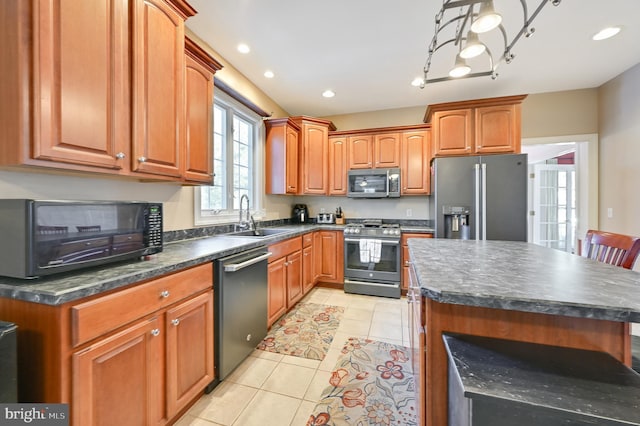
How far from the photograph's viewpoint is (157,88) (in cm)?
150

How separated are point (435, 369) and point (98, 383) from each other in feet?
4.36

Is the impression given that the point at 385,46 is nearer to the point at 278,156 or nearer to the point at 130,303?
the point at 278,156

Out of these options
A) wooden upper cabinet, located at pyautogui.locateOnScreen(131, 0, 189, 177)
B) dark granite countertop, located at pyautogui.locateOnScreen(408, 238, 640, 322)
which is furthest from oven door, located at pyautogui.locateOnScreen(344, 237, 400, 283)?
wooden upper cabinet, located at pyautogui.locateOnScreen(131, 0, 189, 177)

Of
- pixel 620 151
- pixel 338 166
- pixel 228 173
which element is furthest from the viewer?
pixel 338 166

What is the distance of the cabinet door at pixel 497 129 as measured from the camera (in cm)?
308

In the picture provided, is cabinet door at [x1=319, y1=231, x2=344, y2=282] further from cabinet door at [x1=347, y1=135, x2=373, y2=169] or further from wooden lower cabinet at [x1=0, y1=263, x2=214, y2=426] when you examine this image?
wooden lower cabinet at [x1=0, y1=263, x2=214, y2=426]

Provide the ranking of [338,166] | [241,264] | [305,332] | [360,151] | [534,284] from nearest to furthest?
[534,284] < [241,264] < [305,332] < [360,151] < [338,166]

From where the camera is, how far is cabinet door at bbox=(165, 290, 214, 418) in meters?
1.30

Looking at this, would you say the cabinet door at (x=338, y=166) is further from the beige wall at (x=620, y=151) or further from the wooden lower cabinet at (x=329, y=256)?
the beige wall at (x=620, y=151)

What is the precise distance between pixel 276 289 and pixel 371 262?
144cm

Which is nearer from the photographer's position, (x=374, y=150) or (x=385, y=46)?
(x=385, y=46)

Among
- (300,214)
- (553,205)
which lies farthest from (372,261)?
(553,205)

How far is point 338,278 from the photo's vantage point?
358 centimetres

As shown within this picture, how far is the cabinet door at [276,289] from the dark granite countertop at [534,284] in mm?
1434
